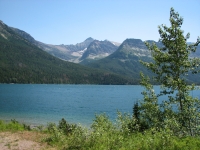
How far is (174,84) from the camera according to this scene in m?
16.9

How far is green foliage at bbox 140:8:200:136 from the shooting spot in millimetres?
16297

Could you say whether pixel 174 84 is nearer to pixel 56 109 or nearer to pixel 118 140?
pixel 118 140

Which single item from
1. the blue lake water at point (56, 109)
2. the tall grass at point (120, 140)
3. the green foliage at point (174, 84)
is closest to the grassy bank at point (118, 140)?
the tall grass at point (120, 140)

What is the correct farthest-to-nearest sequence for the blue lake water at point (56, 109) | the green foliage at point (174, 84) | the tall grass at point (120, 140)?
the blue lake water at point (56, 109) → the green foliage at point (174, 84) → the tall grass at point (120, 140)

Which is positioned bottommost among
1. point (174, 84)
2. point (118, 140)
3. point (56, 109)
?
point (56, 109)

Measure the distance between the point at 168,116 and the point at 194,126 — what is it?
2135mm

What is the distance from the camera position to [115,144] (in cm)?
1463

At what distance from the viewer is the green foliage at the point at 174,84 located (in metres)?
16.3

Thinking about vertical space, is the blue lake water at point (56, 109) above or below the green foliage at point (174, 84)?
below

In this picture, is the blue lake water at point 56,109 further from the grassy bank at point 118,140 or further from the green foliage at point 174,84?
the grassy bank at point 118,140

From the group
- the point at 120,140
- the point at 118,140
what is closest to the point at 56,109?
the point at 118,140

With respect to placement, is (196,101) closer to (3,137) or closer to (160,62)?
(160,62)

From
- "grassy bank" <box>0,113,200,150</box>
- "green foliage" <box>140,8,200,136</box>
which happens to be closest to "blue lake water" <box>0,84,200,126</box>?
"green foliage" <box>140,8,200,136</box>

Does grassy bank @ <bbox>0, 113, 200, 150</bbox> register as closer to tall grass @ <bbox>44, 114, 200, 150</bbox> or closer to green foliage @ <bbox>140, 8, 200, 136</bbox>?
tall grass @ <bbox>44, 114, 200, 150</bbox>
